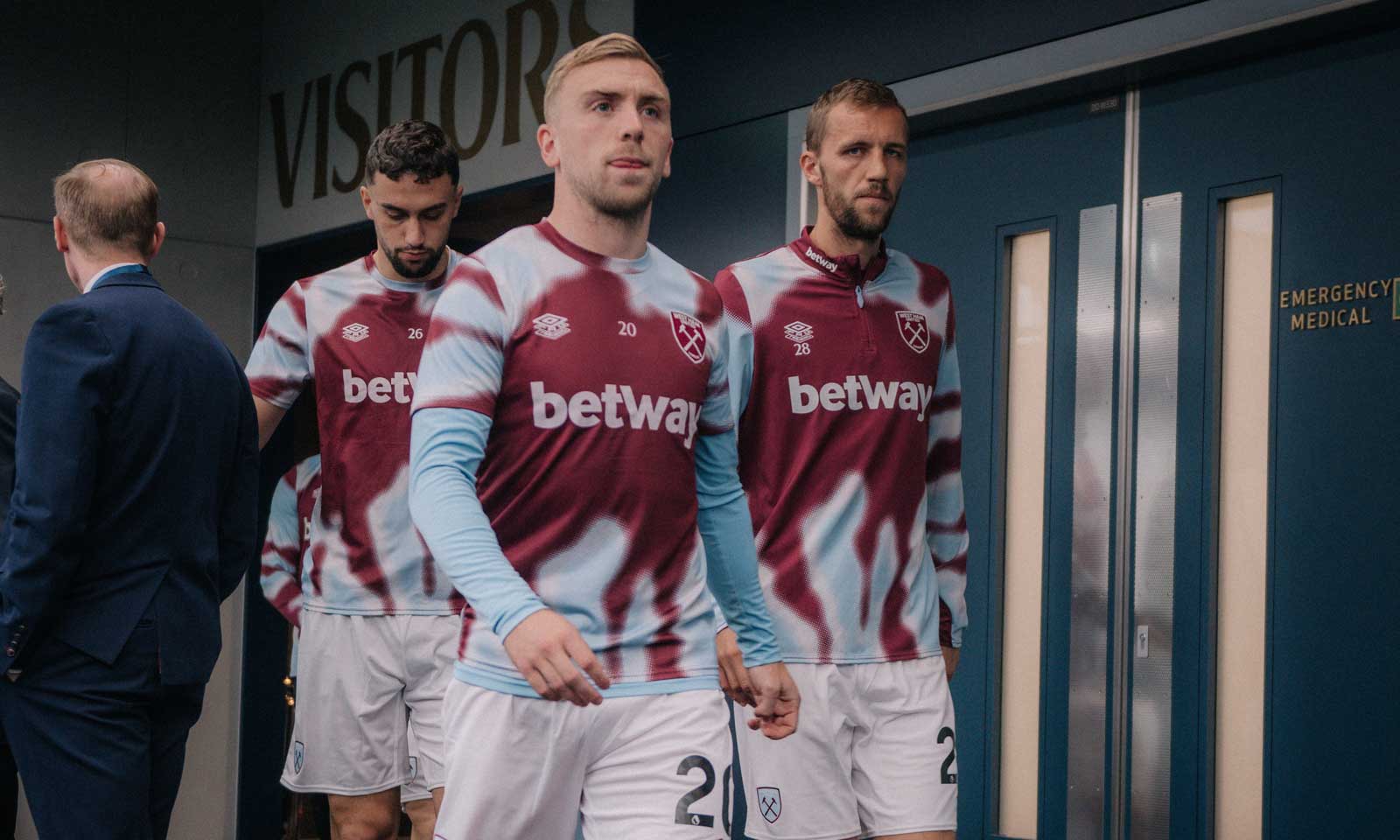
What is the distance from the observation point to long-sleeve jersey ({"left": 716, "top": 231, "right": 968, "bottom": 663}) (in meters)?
3.03

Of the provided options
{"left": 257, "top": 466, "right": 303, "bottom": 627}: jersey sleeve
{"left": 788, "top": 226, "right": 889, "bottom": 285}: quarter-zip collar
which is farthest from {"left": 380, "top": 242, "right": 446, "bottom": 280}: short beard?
{"left": 788, "top": 226, "right": 889, "bottom": 285}: quarter-zip collar

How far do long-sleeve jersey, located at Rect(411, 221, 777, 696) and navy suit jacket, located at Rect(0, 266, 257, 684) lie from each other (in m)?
0.80

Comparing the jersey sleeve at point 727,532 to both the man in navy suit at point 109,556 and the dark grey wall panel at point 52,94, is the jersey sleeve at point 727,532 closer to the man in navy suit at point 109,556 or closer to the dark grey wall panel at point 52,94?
the man in navy suit at point 109,556

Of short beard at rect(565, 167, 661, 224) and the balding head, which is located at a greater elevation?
the balding head

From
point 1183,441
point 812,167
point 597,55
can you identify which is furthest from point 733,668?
point 1183,441

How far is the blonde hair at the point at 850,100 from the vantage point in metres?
3.13

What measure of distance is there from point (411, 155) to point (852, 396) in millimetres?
1226

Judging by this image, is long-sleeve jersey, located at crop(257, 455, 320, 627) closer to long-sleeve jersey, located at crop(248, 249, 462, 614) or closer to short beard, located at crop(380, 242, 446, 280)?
long-sleeve jersey, located at crop(248, 249, 462, 614)

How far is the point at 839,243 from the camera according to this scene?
3.16 meters

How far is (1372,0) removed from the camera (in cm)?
329

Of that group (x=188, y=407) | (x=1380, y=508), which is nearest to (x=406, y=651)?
(x=188, y=407)

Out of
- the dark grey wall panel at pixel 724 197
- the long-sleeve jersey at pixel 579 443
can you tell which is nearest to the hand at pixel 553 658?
the long-sleeve jersey at pixel 579 443

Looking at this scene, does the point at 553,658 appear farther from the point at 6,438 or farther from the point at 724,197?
the point at 724,197

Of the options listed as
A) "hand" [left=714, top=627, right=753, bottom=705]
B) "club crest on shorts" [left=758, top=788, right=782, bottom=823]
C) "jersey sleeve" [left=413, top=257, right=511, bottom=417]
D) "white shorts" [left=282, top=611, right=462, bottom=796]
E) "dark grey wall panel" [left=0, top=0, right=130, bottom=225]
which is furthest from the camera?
"dark grey wall panel" [left=0, top=0, right=130, bottom=225]
